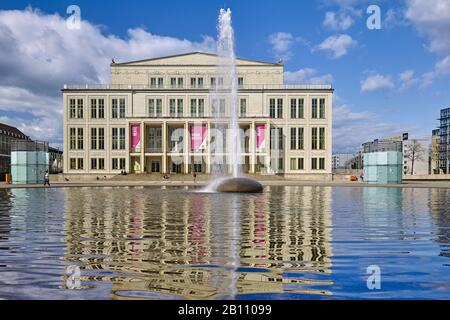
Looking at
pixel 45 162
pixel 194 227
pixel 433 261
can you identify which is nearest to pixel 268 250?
pixel 433 261

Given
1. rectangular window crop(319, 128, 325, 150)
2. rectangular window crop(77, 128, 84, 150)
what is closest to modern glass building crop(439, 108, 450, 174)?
rectangular window crop(319, 128, 325, 150)

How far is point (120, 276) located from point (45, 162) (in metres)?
46.9

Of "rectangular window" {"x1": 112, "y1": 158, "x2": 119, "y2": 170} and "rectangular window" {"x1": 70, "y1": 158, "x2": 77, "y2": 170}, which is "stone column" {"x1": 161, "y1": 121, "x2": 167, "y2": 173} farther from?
"rectangular window" {"x1": 70, "y1": 158, "x2": 77, "y2": 170}

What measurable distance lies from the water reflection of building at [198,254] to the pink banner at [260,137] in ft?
194

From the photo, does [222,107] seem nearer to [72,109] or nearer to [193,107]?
[193,107]

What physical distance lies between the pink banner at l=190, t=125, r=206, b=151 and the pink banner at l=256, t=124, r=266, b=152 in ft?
29.9

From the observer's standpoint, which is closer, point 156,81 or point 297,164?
point 297,164

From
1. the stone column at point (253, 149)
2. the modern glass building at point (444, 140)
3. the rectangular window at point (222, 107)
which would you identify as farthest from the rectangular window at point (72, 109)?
the modern glass building at point (444, 140)

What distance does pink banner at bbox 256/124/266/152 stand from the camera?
73.1 meters

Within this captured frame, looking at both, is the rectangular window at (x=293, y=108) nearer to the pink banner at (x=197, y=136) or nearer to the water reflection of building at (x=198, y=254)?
the pink banner at (x=197, y=136)

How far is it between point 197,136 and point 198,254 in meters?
66.3

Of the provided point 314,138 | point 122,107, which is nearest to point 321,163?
point 314,138

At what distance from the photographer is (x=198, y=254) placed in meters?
8.16

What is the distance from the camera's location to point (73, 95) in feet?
253
